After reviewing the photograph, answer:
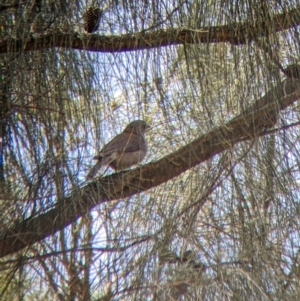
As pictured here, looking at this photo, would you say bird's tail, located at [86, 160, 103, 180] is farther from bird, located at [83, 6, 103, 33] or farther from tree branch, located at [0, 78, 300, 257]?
bird, located at [83, 6, 103, 33]

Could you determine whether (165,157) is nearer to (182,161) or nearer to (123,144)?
(182,161)

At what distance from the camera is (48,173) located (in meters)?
1.34

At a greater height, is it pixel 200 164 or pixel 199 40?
pixel 199 40

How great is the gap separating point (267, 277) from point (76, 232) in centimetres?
40

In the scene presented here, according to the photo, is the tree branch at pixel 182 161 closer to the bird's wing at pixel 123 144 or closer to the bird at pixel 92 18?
the bird's wing at pixel 123 144

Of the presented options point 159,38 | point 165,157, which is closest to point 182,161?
point 165,157

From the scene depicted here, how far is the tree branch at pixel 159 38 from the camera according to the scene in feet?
3.98

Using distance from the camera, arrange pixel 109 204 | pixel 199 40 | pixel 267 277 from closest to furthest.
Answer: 1. pixel 199 40
2. pixel 267 277
3. pixel 109 204

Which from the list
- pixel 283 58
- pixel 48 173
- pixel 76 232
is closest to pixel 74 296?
pixel 76 232

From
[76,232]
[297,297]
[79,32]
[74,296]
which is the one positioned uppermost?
[79,32]

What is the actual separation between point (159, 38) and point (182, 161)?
1.02 ft

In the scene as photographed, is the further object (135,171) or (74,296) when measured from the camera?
(135,171)

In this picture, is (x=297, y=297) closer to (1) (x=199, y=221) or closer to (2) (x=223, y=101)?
(1) (x=199, y=221)

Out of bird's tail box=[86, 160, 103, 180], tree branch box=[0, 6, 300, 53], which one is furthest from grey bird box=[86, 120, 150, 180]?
tree branch box=[0, 6, 300, 53]
